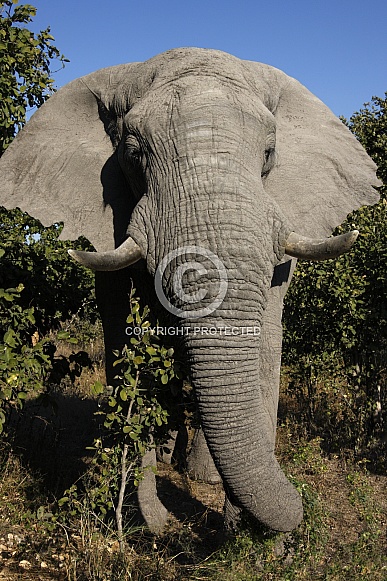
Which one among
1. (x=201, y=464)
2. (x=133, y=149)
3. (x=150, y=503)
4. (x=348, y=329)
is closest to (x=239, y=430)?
(x=150, y=503)

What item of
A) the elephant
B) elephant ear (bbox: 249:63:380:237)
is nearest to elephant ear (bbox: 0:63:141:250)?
the elephant

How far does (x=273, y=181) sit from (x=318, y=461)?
2232 mm

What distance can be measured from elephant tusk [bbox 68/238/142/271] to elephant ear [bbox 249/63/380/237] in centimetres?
137

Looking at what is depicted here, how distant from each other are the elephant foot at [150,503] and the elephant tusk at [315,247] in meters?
1.99

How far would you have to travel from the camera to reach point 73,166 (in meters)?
5.85

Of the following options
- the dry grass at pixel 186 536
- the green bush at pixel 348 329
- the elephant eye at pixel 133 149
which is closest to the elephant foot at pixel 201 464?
the dry grass at pixel 186 536

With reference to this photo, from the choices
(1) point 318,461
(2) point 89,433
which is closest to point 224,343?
(1) point 318,461

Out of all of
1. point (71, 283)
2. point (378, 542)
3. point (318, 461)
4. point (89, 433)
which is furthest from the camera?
point (89, 433)

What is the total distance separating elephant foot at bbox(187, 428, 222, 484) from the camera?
7217 mm

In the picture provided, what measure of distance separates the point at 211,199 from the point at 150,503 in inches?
99.9

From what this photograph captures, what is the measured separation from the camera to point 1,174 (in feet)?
19.9

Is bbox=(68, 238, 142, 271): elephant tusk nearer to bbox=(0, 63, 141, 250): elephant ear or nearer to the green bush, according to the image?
bbox=(0, 63, 141, 250): elephant ear

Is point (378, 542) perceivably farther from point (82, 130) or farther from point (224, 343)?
point (82, 130)

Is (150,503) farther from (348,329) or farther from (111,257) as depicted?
(348,329)
